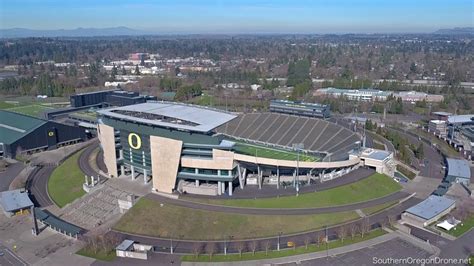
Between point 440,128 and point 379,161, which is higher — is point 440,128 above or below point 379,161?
below

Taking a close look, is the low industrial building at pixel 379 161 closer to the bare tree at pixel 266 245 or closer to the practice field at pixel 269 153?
the practice field at pixel 269 153

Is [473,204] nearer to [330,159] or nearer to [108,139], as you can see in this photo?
[330,159]

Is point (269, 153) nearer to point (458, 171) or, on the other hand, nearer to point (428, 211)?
point (428, 211)

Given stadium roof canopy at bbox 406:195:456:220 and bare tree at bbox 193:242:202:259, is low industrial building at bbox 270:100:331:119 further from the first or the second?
bare tree at bbox 193:242:202:259

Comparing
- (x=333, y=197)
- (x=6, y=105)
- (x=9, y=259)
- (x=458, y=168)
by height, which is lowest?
(x=9, y=259)

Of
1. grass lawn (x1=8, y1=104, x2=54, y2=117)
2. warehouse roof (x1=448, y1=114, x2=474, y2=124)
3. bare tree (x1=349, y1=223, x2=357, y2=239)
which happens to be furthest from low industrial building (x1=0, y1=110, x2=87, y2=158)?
warehouse roof (x1=448, y1=114, x2=474, y2=124)

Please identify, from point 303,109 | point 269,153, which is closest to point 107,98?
point 303,109
